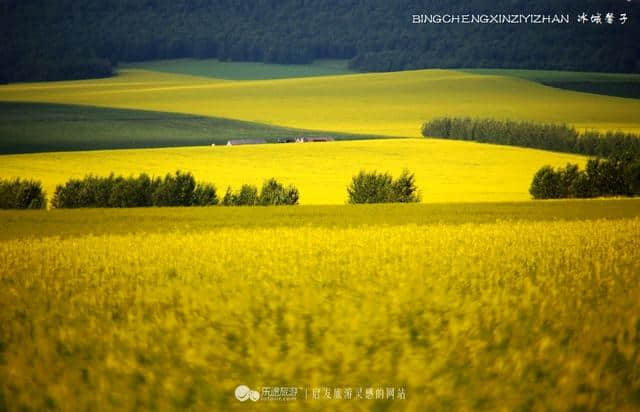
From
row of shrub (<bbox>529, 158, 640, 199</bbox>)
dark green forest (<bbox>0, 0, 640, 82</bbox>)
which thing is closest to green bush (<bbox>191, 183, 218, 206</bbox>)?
row of shrub (<bbox>529, 158, 640, 199</bbox>)

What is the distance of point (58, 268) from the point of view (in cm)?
1606

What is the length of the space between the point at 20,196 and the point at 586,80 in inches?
2757

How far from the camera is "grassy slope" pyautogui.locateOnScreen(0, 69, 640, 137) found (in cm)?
8081

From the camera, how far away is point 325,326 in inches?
422

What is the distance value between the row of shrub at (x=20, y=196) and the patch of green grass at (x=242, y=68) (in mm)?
88453

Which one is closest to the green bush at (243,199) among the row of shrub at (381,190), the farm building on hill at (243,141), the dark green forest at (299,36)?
the row of shrub at (381,190)

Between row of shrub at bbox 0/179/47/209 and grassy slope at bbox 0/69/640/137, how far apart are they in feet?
140

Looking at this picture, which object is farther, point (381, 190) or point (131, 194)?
point (381, 190)

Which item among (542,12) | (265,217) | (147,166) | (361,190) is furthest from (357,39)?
(265,217)

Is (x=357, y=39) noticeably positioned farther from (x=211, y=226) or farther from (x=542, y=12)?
(x=211, y=226)

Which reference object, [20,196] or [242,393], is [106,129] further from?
[242,393]

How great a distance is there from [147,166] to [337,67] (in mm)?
73942

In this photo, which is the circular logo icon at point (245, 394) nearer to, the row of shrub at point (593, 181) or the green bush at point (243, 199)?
the green bush at point (243, 199)

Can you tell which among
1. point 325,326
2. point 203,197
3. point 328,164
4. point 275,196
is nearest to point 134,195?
point 203,197
